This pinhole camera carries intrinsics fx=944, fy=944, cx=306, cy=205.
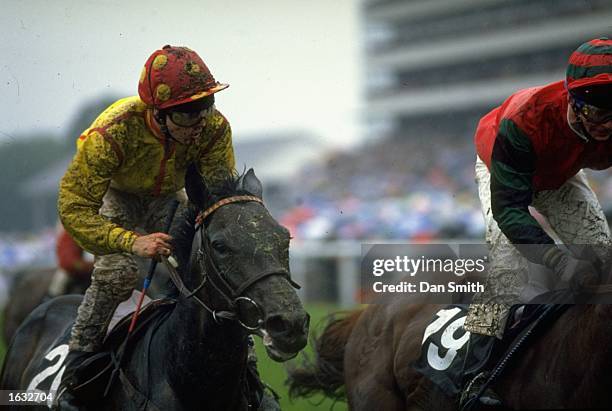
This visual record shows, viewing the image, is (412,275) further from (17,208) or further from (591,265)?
(17,208)

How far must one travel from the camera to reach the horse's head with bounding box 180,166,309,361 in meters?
3.30

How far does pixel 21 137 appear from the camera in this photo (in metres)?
5.01

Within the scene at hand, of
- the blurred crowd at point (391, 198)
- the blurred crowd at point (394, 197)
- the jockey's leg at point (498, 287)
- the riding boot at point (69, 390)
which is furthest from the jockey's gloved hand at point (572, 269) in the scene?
the blurred crowd at point (391, 198)

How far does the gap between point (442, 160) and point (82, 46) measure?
35.2 feet

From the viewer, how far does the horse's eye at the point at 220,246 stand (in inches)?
139

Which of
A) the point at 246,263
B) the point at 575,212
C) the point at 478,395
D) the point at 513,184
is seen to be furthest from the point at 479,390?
the point at 246,263

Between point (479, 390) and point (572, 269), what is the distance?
2.55ft

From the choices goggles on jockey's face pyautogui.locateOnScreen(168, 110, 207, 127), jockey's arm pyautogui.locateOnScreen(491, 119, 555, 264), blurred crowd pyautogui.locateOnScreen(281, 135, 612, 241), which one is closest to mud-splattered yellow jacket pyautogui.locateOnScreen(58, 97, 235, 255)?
goggles on jockey's face pyautogui.locateOnScreen(168, 110, 207, 127)

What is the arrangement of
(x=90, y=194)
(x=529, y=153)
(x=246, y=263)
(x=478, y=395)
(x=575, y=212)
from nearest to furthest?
(x=246, y=263)
(x=529, y=153)
(x=478, y=395)
(x=90, y=194)
(x=575, y=212)

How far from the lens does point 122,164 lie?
4.24 meters

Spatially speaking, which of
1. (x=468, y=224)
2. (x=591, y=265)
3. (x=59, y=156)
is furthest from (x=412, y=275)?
(x=468, y=224)

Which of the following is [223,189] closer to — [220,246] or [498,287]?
[220,246]

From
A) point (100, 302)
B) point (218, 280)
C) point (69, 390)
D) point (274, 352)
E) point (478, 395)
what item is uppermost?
point (218, 280)

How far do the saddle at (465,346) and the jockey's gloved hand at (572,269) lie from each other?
0.29 m
